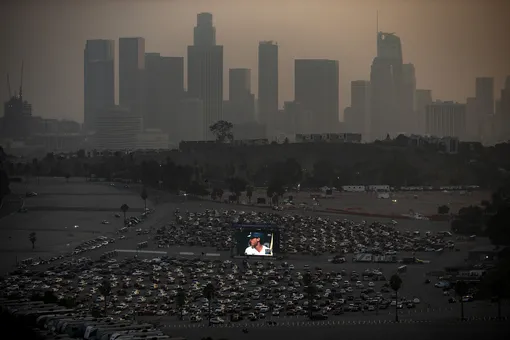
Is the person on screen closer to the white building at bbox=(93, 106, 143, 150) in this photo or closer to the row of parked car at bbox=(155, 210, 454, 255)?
the row of parked car at bbox=(155, 210, 454, 255)

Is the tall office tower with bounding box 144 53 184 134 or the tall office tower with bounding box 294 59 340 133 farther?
the tall office tower with bounding box 144 53 184 134

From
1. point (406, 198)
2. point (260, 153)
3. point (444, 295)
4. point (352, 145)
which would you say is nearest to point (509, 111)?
point (352, 145)

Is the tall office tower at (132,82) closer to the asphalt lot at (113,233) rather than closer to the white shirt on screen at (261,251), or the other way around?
the asphalt lot at (113,233)

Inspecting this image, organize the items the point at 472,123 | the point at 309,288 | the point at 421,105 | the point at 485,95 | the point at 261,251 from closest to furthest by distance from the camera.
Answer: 1. the point at 309,288
2. the point at 261,251
3. the point at 485,95
4. the point at 472,123
5. the point at 421,105

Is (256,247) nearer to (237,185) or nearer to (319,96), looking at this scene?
(237,185)

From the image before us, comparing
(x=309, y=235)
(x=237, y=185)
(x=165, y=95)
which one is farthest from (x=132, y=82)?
(x=309, y=235)

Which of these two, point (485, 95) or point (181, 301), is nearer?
point (181, 301)

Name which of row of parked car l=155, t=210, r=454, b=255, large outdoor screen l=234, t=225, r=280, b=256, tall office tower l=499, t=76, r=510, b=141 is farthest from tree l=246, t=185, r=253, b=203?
tall office tower l=499, t=76, r=510, b=141
